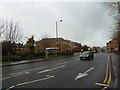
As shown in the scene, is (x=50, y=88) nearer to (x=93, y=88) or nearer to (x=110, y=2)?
(x=93, y=88)

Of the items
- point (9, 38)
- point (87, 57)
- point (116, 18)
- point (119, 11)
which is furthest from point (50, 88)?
point (9, 38)

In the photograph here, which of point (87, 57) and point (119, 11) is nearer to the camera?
point (119, 11)

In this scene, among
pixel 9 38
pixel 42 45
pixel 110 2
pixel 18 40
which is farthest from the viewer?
pixel 42 45

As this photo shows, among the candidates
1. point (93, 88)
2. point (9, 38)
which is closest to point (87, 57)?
point (9, 38)

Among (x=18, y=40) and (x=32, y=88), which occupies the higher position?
(x=18, y=40)

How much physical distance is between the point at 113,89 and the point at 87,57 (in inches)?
937

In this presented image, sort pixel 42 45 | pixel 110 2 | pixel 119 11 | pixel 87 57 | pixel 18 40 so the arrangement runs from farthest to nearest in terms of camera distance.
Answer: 1. pixel 42 45
2. pixel 18 40
3. pixel 87 57
4. pixel 110 2
5. pixel 119 11

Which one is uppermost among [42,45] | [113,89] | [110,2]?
[110,2]

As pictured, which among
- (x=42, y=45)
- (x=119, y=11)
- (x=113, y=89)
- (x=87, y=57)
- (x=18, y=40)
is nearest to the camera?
(x=113, y=89)

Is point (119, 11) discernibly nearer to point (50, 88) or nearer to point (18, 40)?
point (50, 88)

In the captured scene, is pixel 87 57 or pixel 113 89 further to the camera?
pixel 87 57

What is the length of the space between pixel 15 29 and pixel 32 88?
3691cm

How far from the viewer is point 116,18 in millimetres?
24781

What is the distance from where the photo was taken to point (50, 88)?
696cm
